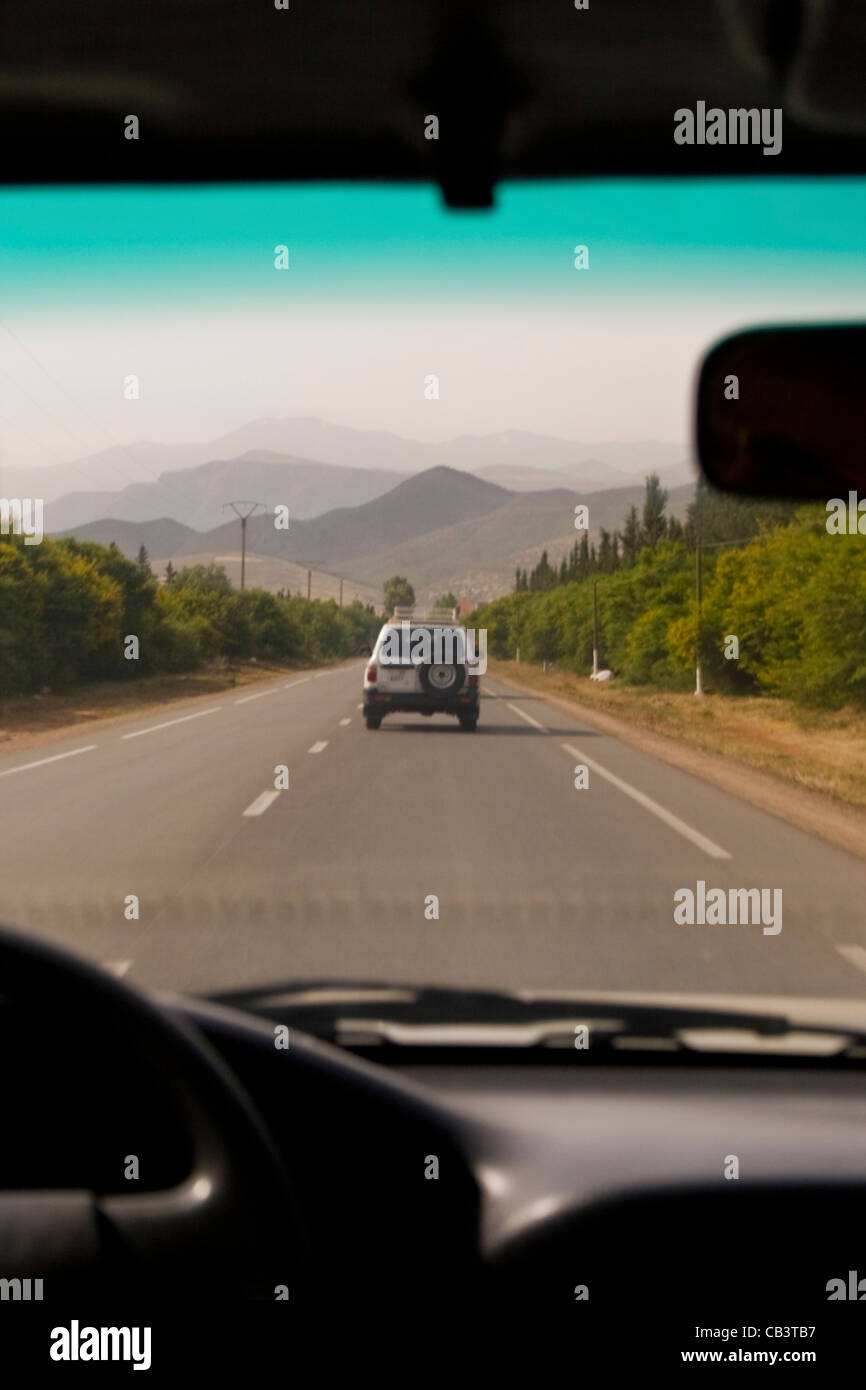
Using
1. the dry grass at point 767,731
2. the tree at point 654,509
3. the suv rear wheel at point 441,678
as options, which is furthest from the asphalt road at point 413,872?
the tree at point 654,509

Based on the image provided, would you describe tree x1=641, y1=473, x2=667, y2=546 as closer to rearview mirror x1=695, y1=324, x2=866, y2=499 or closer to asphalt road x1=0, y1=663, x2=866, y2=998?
asphalt road x1=0, y1=663, x2=866, y2=998

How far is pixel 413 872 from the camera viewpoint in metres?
9.88

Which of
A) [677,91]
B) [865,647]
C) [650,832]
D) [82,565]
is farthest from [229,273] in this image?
[82,565]

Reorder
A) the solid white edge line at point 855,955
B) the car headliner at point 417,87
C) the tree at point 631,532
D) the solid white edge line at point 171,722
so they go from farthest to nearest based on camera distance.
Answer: the tree at point 631,532 < the solid white edge line at point 171,722 < the solid white edge line at point 855,955 < the car headliner at point 417,87

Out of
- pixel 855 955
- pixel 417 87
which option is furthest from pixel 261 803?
pixel 417 87

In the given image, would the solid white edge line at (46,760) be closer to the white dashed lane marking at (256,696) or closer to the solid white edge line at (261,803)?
the solid white edge line at (261,803)

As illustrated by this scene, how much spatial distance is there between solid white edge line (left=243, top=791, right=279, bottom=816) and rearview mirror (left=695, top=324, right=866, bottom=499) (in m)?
10.4

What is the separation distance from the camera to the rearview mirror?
2.72 meters

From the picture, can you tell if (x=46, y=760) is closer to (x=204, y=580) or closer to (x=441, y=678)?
(x=441, y=678)

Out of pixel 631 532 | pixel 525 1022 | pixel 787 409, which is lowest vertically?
pixel 525 1022

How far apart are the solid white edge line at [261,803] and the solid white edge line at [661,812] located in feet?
11.3

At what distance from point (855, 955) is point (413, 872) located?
3467 mm

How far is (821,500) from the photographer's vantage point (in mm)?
3213

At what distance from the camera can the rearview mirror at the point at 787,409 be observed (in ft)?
8.92
